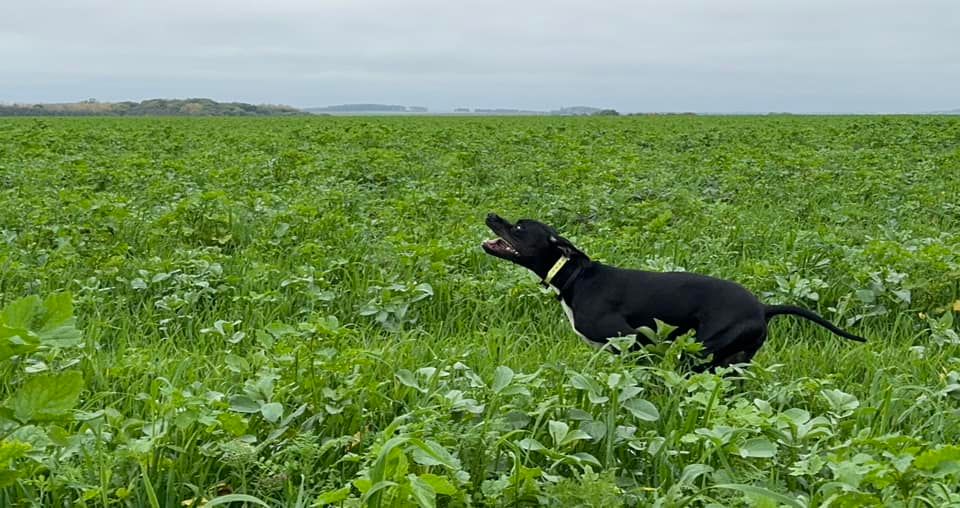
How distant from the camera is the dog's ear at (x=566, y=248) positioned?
4.64 m

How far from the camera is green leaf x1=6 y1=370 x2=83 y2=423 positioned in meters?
1.85

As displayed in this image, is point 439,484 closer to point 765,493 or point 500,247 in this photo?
point 765,493

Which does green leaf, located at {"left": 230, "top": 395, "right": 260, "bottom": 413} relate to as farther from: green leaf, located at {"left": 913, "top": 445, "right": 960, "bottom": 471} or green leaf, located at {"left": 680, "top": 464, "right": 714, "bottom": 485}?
green leaf, located at {"left": 913, "top": 445, "right": 960, "bottom": 471}

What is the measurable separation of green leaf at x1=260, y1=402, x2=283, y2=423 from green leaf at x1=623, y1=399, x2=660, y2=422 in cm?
114

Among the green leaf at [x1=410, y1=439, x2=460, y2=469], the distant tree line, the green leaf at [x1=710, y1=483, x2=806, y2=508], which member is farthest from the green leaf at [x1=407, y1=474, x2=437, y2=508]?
the distant tree line

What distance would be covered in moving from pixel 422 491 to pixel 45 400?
0.91m

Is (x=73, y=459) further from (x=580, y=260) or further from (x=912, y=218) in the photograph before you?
(x=912, y=218)

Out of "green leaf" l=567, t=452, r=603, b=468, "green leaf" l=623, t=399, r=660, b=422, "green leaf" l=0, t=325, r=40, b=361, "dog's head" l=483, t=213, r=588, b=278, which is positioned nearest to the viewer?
"green leaf" l=0, t=325, r=40, b=361

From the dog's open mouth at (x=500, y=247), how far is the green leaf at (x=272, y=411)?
242cm

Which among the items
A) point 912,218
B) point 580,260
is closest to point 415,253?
point 580,260

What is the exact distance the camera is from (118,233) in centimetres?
668

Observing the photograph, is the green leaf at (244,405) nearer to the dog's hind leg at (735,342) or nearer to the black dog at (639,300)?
the black dog at (639,300)

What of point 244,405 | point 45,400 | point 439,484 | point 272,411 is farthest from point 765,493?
point 45,400

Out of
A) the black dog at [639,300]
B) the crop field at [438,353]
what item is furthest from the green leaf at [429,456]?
the black dog at [639,300]
